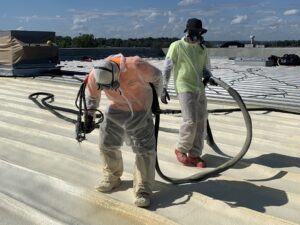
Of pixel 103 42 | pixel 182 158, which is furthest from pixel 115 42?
pixel 182 158

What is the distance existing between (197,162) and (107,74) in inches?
62.8

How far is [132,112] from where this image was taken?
3.44 meters

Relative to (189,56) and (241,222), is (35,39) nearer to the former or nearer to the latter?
(189,56)

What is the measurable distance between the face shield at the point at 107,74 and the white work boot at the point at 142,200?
86cm

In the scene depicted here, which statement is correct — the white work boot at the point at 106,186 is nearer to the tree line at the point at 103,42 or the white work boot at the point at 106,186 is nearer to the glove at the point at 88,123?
the glove at the point at 88,123

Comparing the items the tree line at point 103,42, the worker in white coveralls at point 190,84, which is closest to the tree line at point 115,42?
the tree line at point 103,42

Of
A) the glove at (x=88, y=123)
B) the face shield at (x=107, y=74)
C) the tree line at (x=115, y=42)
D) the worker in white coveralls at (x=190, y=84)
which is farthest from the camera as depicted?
the tree line at (x=115, y=42)

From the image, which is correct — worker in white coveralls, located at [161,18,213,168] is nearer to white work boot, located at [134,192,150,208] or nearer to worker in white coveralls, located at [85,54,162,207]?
worker in white coveralls, located at [85,54,162,207]

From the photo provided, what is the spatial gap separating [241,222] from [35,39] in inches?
414

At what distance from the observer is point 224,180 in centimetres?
399

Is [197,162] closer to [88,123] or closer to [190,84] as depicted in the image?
[190,84]

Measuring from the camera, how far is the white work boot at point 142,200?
340 centimetres

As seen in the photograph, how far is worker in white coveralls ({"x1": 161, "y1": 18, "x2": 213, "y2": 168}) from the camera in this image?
4.22 m

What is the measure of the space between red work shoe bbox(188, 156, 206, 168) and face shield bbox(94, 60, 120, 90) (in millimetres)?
1437
